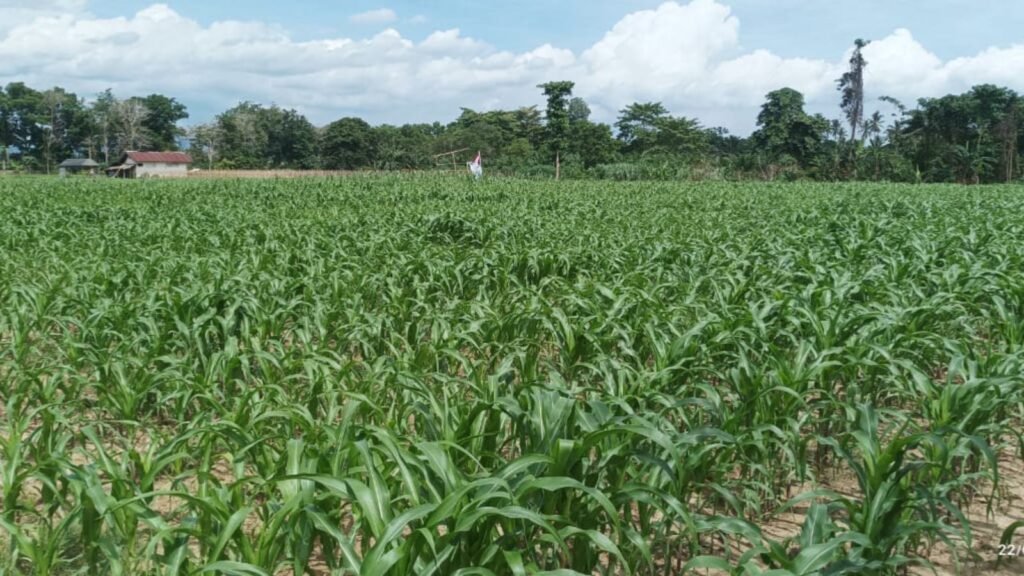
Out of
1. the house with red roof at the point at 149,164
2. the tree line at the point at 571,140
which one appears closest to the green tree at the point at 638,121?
the tree line at the point at 571,140

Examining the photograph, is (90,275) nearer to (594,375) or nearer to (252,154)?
(594,375)

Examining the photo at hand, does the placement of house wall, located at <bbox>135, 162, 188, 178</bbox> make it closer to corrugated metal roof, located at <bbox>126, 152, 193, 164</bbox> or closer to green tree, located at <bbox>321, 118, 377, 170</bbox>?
corrugated metal roof, located at <bbox>126, 152, 193, 164</bbox>

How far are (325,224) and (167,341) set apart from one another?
7894 millimetres

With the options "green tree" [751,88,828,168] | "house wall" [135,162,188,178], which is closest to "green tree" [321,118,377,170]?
"house wall" [135,162,188,178]

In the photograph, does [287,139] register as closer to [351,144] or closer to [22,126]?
[351,144]

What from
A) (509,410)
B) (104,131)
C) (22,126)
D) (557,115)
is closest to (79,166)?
(104,131)

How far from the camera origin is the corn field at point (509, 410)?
2.39m

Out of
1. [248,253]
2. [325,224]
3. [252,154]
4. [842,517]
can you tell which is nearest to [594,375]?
[842,517]

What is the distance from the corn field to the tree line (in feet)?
129

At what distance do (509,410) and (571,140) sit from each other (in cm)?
6409

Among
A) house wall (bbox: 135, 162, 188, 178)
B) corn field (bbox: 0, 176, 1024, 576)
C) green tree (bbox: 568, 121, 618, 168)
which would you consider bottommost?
corn field (bbox: 0, 176, 1024, 576)

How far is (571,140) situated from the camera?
215ft

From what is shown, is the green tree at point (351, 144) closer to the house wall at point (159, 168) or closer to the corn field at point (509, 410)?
the house wall at point (159, 168)

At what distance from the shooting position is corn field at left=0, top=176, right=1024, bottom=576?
94.1 inches
